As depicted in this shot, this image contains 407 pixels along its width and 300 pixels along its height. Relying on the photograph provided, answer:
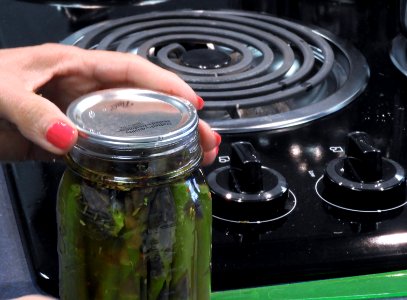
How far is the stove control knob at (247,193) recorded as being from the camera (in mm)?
683

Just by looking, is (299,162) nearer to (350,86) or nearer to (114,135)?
(350,86)

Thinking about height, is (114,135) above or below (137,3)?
above

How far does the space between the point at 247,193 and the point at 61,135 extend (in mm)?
245

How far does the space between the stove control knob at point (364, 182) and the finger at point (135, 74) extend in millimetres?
148

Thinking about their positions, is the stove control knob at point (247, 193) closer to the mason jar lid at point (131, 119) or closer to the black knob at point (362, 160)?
the black knob at point (362, 160)

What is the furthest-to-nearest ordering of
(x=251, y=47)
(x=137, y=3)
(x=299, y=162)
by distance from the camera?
(x=137, y=3)
(x=251, y=47)
(x=299, y=162)

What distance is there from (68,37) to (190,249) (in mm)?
652

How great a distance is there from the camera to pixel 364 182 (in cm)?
71

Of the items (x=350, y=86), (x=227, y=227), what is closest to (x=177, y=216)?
(x=227, y=227)

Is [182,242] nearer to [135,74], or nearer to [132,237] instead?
[132,237]

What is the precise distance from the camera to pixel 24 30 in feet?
3.71

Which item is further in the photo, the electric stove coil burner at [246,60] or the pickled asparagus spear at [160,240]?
the electric stove coil burner at [246,60]

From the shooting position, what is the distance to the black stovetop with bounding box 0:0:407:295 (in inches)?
25.1

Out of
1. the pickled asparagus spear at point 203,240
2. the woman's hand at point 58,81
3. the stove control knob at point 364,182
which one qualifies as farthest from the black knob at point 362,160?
the pickled asparagus spear at point 203,240
